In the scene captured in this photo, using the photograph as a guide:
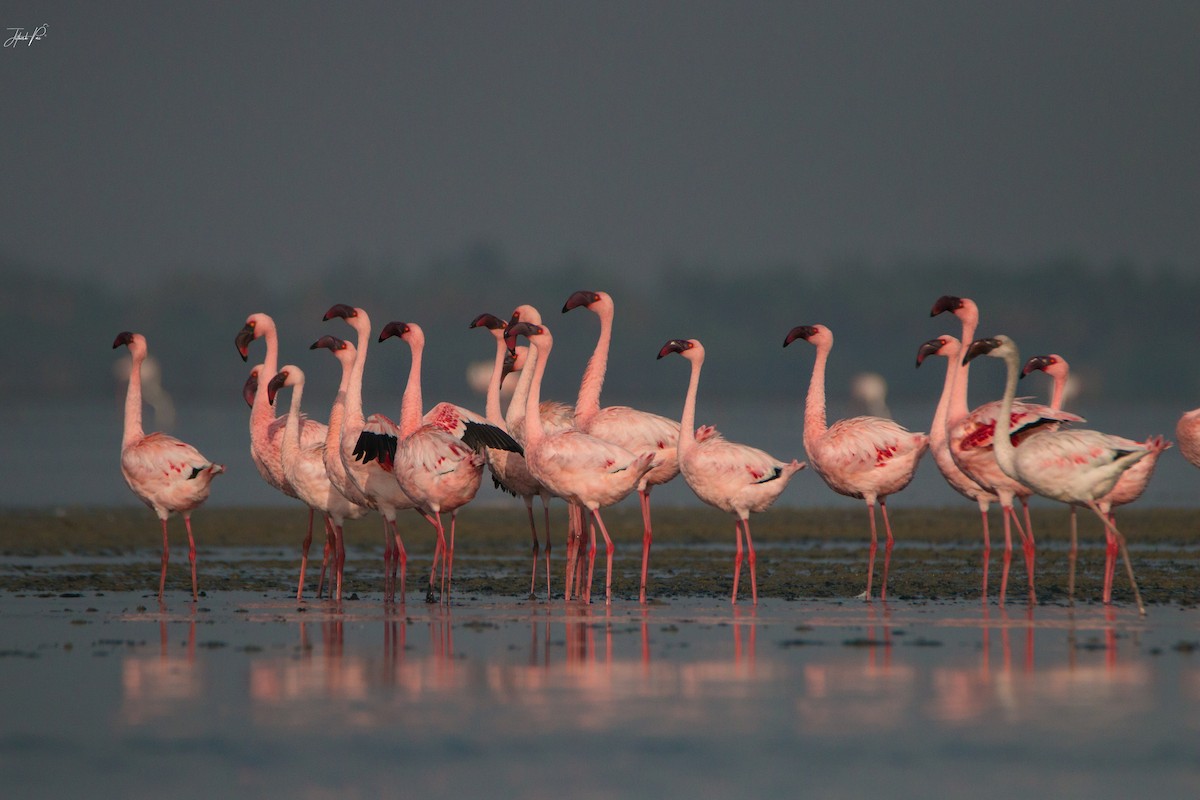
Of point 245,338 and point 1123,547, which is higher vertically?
point 245,338

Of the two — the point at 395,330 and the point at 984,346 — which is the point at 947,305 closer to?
the point at 984,346

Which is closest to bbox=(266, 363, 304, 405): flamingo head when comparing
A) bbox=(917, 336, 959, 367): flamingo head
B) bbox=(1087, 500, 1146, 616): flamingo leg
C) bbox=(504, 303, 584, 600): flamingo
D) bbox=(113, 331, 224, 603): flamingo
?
bbox=(113, 331, 224, 603): flamingo

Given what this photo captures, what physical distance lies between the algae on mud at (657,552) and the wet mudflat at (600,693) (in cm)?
21

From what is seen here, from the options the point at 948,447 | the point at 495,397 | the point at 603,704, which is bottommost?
the point at 603,704

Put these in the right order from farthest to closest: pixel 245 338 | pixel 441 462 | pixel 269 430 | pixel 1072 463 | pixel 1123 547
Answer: pixel 245 338 → pixel 269 430 → pixel 441 462 → pixel 1072 463 → pixel 1123 547

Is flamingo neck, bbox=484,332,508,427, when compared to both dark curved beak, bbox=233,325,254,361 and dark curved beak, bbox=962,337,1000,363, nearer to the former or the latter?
→ dark curved beak, bbox=233,325,254,361

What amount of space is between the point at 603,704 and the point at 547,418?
6659 millimetres

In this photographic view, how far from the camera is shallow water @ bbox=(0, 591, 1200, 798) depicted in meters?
6.89

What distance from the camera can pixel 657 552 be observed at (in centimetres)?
1778

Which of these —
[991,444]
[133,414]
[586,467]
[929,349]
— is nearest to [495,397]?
[586,467]

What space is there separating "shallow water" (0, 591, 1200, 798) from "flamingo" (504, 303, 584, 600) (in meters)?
1.77

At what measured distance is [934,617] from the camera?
11.7 meters

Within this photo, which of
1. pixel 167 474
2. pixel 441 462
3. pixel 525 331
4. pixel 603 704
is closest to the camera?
pixel 603 704

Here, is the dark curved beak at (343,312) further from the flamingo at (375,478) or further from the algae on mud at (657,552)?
the algae on mud at (657,552)
